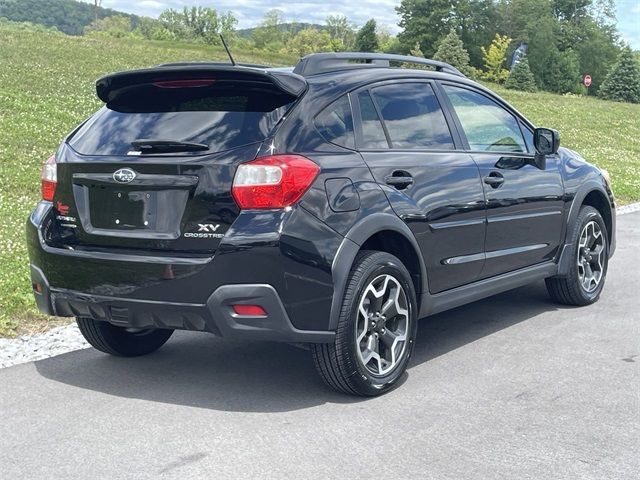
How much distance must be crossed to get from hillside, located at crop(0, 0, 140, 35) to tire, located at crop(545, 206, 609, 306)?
157 meters

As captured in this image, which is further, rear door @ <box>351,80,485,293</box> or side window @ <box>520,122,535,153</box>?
side window @ <box>520,122,535,153</box>

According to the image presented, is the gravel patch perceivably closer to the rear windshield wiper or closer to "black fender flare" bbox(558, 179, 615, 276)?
the rear windshield wiper

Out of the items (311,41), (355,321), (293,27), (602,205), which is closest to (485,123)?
(602,205)

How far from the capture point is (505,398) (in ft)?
15.7

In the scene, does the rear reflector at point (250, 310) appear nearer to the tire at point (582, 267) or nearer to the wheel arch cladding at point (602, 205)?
the tire at point (582, 267)

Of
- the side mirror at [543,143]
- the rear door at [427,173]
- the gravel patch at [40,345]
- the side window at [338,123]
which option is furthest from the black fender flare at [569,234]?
the gravel patch at [40,345]

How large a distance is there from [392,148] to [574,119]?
102 ft

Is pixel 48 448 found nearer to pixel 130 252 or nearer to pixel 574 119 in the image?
pixel 130 252

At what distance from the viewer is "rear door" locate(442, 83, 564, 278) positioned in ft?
19.3

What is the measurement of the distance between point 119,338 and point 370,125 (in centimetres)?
205

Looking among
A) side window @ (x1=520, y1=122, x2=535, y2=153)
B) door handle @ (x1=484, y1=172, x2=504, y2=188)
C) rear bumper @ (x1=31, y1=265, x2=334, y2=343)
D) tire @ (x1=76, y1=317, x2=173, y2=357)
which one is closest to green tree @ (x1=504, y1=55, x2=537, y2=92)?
side window @ (x1=520, y1=122, x2=535, y2=153)

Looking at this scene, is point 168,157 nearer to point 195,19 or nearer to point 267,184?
point 267,184

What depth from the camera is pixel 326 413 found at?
4566 mm

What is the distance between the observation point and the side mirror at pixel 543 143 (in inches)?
255
